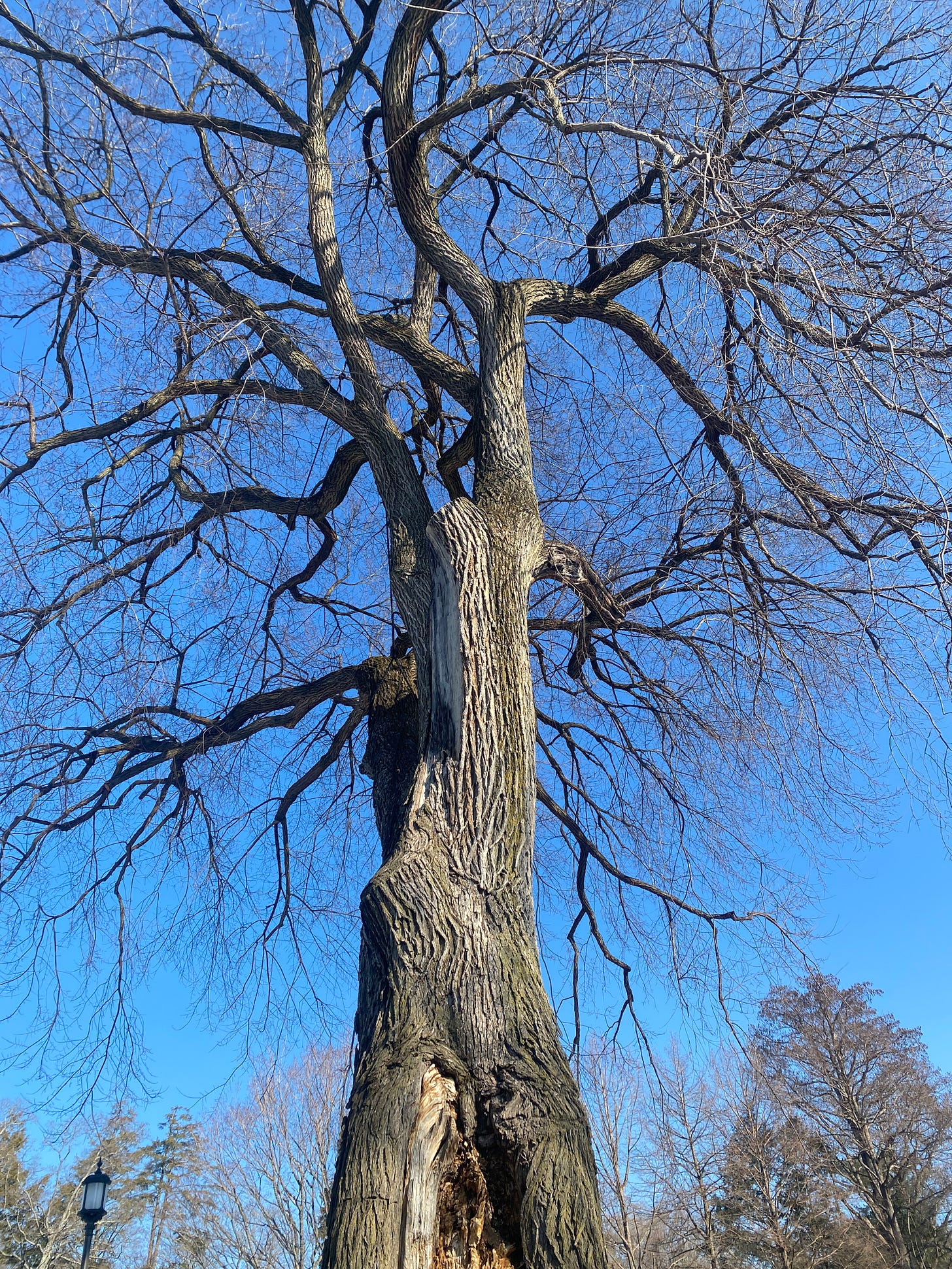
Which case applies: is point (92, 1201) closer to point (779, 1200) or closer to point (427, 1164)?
point (427, 1164)

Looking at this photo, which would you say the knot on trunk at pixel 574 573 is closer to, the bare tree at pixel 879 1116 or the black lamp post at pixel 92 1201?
the black lamp post at pixel 92 1201

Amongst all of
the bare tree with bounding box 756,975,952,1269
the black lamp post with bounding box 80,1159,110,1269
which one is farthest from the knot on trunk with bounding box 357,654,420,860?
the bare tree with bounding box 756,975,952,1269

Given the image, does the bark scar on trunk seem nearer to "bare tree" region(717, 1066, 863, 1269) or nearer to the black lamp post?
the black lamp post

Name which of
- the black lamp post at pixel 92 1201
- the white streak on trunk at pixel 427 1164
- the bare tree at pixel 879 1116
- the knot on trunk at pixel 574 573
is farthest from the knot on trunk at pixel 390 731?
the bare tree at pixel 879 1116

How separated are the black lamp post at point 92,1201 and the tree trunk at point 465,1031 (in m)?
8.51

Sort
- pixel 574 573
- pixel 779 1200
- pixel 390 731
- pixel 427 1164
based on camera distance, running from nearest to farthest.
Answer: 1. pixel 427 1164
2. pixel 574 573
3. pixel 390 731
4. pixel 779 1200

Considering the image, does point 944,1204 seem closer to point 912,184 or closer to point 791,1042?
point 791,1042

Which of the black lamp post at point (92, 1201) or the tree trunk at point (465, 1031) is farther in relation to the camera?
the black lamp post at point (92, 1201)

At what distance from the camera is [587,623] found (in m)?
5.62

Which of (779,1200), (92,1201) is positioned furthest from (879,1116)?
(92,1201)

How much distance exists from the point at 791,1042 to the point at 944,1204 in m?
3.99

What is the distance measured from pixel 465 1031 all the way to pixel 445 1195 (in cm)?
44

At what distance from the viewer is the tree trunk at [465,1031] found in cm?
239

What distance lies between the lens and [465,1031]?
8.89 feet
